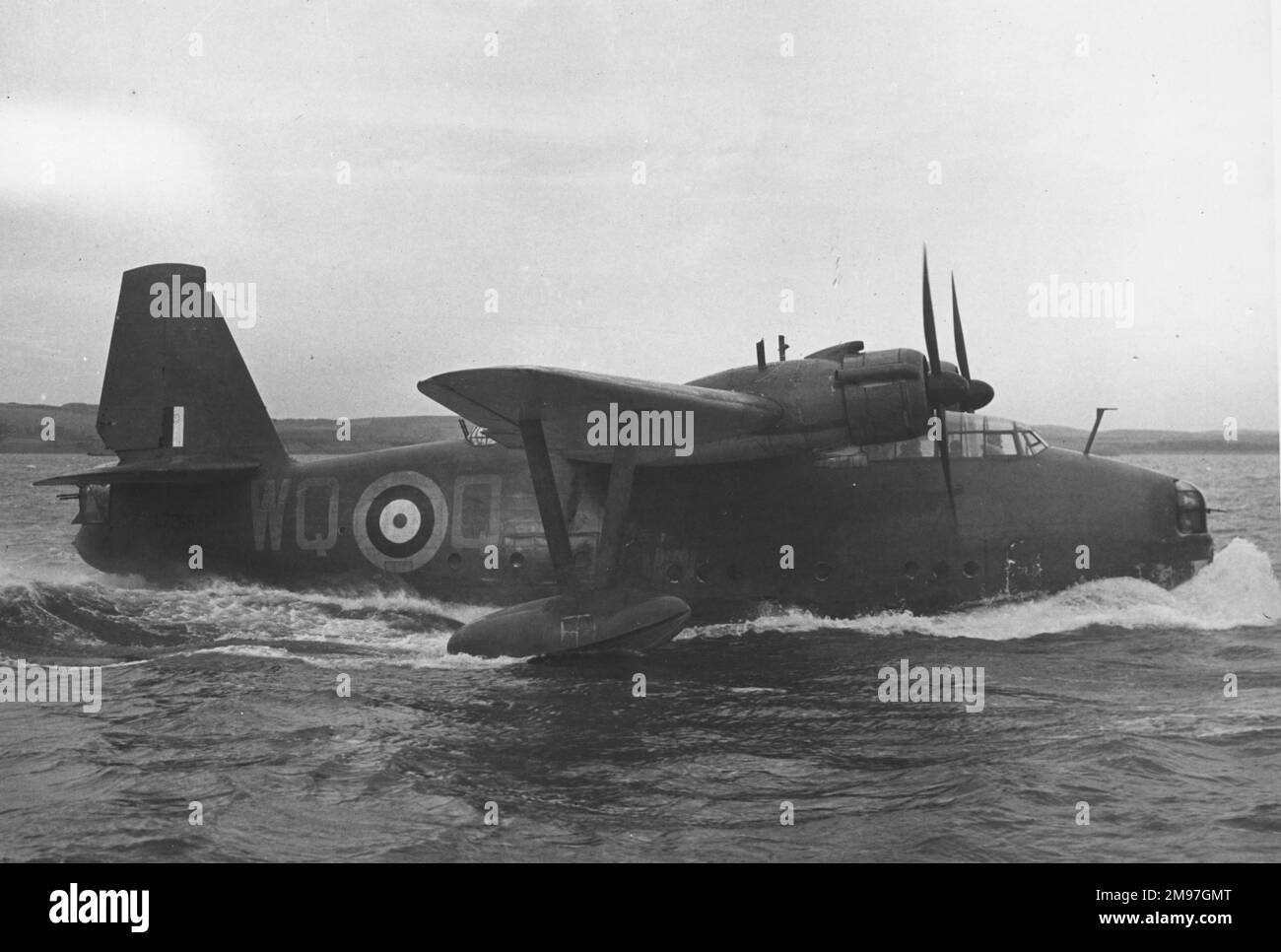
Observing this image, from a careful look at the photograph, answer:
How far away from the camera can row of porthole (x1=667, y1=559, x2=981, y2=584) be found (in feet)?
46.5

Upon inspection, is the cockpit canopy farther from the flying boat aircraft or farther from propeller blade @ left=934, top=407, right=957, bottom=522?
propeller blade @ left=934, top=407, right=957, bottom=522

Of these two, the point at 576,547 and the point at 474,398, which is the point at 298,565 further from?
the point at 474,398

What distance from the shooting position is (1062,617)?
1402 centimetres

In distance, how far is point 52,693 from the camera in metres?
12.9

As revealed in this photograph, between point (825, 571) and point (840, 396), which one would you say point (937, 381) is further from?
point (825, 571)

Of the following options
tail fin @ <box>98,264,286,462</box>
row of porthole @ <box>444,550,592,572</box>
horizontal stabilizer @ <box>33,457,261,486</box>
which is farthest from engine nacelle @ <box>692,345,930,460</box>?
tail fin @ <box>98,264,286,462</box>

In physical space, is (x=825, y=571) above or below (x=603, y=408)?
below

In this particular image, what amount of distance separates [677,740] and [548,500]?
3936 millimetres

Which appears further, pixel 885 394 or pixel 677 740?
pixel 885 394

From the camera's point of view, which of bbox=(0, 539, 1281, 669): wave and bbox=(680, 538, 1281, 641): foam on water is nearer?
bbox=(680, 538, 1281, 641): foam on water

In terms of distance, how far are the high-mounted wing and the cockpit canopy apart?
188cm

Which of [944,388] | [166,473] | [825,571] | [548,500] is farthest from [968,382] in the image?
[166,473]
